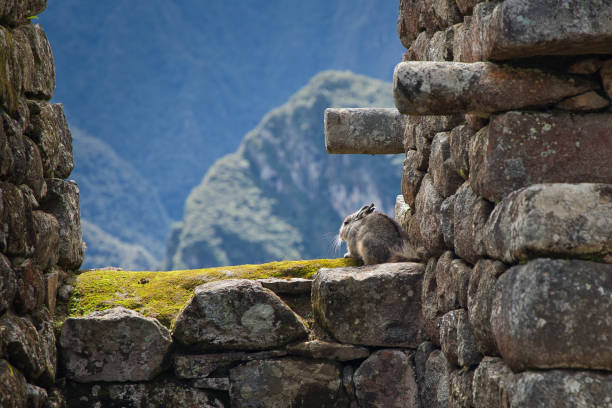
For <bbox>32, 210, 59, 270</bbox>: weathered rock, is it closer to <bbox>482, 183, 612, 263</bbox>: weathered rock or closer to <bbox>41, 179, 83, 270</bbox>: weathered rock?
<bbox>41, 179, 83, 270</bbox>: weathered rock

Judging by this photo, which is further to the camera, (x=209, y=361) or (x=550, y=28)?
(x=209, y=361)

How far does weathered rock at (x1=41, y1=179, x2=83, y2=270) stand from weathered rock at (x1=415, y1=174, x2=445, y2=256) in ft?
9.21

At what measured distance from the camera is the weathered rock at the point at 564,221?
10.7 ft

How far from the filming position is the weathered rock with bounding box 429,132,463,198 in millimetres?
4801

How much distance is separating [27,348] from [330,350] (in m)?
2.12

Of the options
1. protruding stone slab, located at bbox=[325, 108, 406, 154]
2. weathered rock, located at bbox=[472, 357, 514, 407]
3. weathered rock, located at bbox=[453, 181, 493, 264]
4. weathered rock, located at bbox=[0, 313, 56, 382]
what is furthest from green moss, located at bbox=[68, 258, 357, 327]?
weathered rock, located at bbox=[472, 357, 514, 407]

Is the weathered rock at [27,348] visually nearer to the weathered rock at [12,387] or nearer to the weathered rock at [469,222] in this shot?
the weathered rock at [12,387]

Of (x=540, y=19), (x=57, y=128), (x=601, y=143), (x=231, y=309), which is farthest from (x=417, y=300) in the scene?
(x=57, y=128)

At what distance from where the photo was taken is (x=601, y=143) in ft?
12.1

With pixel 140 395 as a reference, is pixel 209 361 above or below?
above

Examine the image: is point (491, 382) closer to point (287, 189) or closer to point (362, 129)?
point (362, 129)

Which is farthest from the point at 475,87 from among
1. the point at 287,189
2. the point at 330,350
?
the point at 287,189

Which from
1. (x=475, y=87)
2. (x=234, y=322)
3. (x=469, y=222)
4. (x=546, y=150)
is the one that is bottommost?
(x=234, y=322)

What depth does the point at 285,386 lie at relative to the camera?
18.2 ft
